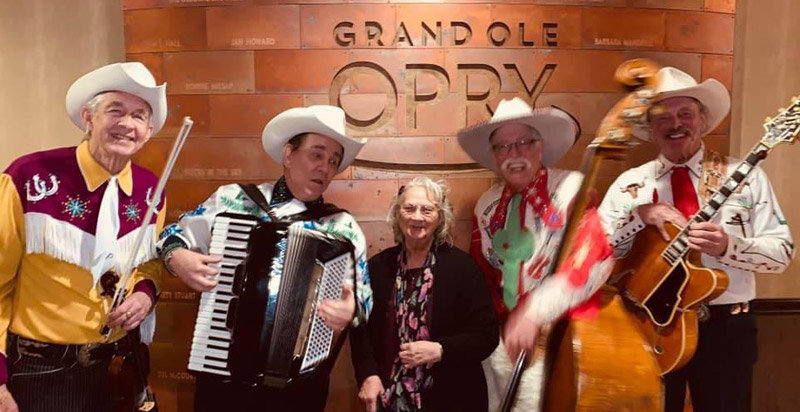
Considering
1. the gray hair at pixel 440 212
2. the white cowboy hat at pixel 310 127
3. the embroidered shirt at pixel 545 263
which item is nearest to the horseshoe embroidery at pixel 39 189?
the white cowboy hat at pixel 310 127

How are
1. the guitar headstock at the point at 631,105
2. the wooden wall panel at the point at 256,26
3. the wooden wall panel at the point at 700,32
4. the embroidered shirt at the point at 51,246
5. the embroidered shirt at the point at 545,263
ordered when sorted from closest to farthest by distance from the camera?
the guitar headstock at the point at 631,105
the embroidered shirt at the point at 545,263
the embroidered shirt at the point at 51,246
the wooden wall panel at the point at 256,26
the wooden wall panel at the point at 700,32

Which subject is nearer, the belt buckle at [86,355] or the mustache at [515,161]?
the belt buckle at [86,355]

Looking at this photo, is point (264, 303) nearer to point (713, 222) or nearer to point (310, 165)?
point (310, 165)

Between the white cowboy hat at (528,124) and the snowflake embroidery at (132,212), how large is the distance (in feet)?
4.58

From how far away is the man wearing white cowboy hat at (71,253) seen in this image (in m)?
1.88

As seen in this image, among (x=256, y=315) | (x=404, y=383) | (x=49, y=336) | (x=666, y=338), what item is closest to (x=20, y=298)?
(x=49, y=336)

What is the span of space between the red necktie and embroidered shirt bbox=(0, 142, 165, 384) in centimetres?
208

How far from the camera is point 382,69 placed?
2771 mm

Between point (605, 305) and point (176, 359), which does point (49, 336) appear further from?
point (605, 305)

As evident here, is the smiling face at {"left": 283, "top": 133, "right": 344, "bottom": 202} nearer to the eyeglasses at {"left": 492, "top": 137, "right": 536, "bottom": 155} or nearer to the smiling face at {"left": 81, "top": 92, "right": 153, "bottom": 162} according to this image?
the smiling face at {"left": 81, "top": 92, "right": 153, "bottom": 162}

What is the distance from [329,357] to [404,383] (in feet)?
1.08

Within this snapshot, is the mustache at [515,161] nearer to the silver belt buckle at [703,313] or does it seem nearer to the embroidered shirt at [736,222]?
the embroidered shirt at [736,222]

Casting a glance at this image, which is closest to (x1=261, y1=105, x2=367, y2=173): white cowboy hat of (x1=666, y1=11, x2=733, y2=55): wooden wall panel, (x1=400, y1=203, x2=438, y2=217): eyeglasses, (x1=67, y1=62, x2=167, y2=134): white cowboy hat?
(x1=400, y1=203, x2=438, y2=217): eyeglasses

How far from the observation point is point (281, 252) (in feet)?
6.50
